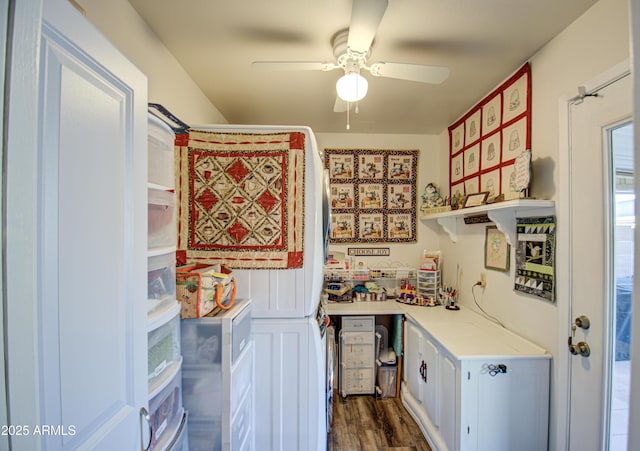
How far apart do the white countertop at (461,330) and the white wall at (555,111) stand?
0.09 metres

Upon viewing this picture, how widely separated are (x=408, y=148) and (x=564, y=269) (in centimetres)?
192

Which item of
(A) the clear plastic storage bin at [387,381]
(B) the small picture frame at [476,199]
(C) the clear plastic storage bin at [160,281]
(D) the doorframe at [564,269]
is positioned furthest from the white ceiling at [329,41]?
(A) the clear plastic storage bin at [387,381]

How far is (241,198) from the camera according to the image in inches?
54.0

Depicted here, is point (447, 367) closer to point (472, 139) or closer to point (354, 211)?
point (354, 211)

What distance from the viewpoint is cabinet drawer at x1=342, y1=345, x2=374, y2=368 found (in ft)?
7.94

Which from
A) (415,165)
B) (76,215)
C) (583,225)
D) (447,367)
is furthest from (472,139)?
(76,215)

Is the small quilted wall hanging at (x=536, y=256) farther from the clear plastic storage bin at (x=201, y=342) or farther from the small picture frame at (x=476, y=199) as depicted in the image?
the clear plastic storage bin at (x=201, y=342)

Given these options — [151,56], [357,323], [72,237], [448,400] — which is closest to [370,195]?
[357,323]

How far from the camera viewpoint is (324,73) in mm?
1731

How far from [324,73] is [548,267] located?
5.89ft

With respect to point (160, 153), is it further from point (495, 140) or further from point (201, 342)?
point (495, 140)

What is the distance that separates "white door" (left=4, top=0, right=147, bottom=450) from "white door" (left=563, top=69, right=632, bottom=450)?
185cm

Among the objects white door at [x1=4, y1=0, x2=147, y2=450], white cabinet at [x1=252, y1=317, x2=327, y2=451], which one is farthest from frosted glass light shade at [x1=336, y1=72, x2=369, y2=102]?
white cabinet at [x1=252, y1=317, x2=327, y2=451]

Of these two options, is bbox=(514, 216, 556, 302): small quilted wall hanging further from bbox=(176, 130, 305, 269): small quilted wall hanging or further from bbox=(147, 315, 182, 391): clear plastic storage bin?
bbox=(147, 315, 182, 391): clear plastic storage bin
